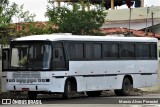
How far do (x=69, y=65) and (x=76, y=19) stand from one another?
1301cm

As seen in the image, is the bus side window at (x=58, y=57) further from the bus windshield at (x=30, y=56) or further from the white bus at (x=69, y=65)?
the bus windshield at (x=30, y=56)

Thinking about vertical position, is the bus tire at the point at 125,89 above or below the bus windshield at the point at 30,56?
below

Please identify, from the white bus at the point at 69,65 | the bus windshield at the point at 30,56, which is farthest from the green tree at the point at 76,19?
the bus windshield at the point at 30,56

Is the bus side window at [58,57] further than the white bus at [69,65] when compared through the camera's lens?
Yes

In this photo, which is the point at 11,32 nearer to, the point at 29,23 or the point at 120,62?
the point at 29,23

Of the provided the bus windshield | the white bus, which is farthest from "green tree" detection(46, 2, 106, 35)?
the bus windshield

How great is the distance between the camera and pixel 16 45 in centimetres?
2548

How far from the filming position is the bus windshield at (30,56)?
24.6 m

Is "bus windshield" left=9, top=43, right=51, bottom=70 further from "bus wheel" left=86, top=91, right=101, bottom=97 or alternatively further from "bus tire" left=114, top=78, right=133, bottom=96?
"bus tire" left=114, top=78, right=133, bottom=96

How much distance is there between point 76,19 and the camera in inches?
1500

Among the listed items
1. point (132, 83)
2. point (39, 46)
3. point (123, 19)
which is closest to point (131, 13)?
point (123, 19)

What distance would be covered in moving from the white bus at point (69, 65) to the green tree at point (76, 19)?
828 centimetres

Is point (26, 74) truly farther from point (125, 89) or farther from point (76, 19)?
point (76, 19)

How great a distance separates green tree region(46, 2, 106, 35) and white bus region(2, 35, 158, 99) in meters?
8.28
